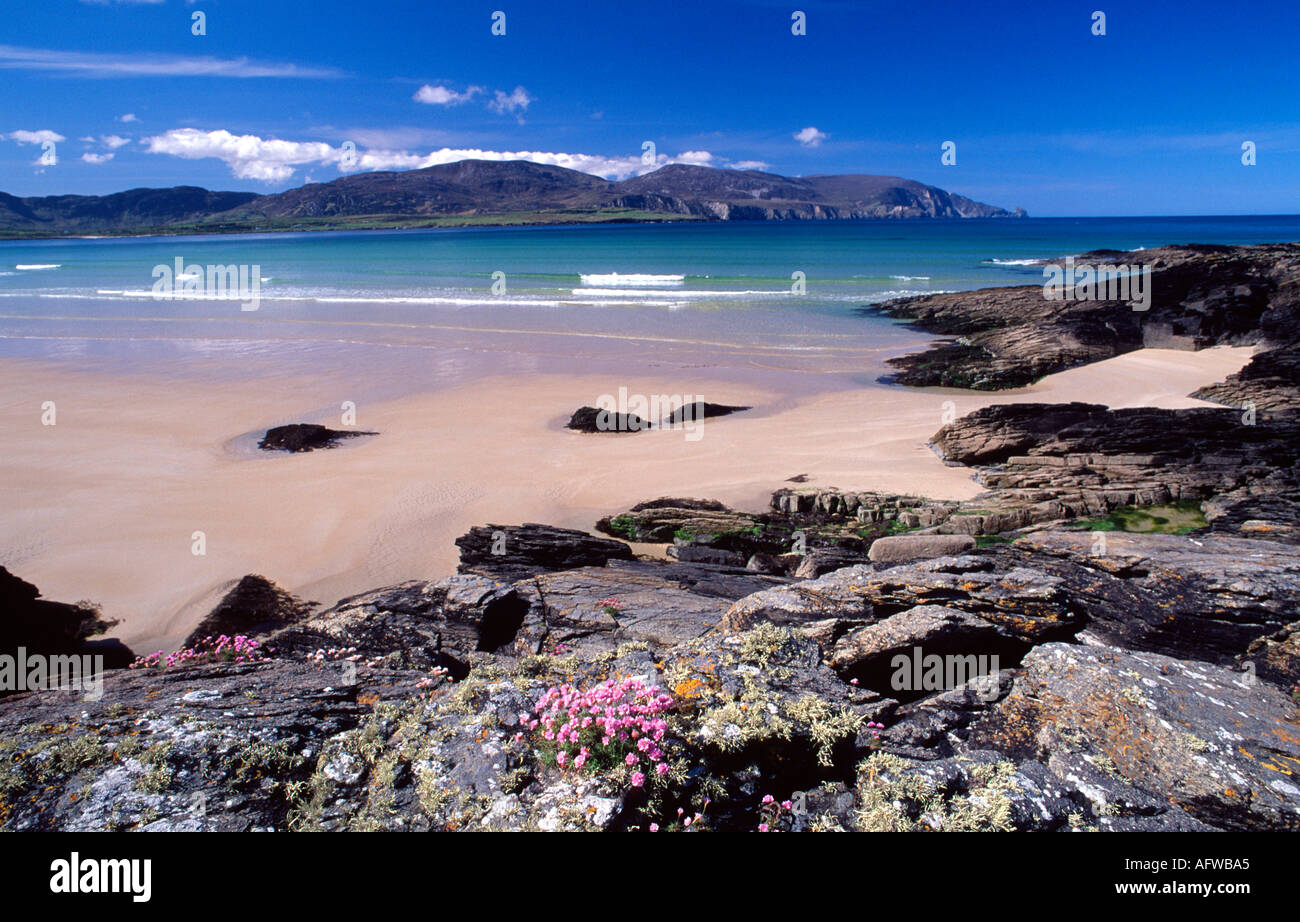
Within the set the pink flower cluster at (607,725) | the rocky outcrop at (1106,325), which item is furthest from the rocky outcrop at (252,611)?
the rocky outcrop at (1106,325)

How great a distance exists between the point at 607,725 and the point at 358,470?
12.8 meters

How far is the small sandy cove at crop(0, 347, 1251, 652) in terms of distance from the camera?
1088 centimetres

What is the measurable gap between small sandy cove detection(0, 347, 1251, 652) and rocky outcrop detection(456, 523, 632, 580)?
87cm

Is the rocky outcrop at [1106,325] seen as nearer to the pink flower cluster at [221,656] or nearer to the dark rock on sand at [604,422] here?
the dark rock on sand at [604,422]

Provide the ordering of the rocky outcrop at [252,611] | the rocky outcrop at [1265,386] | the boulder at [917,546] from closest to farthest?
1. the rocky outcrop at [252,611]
2. the boulder at [917,546]
3. the rocky outcrop at [1265,386]

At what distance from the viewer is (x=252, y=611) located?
9242mm

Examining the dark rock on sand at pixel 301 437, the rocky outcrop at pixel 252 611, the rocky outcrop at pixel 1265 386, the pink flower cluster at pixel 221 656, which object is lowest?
the rocky outcrop at pixel 252 611

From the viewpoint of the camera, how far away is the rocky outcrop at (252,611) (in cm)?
886

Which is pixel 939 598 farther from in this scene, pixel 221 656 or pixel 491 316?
pixel 491 316

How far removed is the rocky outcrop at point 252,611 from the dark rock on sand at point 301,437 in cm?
754

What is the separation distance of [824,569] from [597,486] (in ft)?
19.3

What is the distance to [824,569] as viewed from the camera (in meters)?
9.66

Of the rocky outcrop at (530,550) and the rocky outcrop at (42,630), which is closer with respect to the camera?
the rocky outcrop at (42,630)
